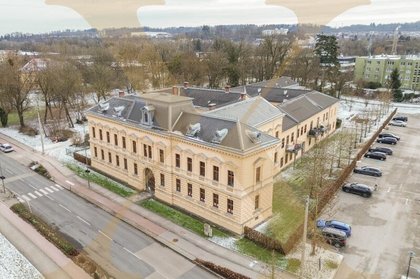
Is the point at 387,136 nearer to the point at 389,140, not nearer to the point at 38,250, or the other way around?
the point at 389,140

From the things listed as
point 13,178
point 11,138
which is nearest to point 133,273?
point 13,178

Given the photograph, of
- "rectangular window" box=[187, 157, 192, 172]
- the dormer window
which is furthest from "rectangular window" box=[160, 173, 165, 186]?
the dormer window

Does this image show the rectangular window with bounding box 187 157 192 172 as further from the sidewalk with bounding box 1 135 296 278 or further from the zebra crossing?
the zebra crossing

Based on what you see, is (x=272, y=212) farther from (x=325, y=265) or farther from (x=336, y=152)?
(x=336, y=152)

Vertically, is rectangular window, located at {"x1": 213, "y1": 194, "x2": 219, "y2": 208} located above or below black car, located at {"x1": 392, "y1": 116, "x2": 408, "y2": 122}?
above

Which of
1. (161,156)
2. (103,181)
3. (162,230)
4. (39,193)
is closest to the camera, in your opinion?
(162,230)

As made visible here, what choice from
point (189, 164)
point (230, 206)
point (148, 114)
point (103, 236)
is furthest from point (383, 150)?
point (103, 236)

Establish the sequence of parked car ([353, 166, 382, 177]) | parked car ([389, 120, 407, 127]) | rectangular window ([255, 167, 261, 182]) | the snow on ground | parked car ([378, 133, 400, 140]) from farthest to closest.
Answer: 1. parked car ([389, 120, 407, 127])
2. parked car ([378, 133, 400, 140])
3. parked car ([353, 166, 382, 177])
4. rectangular window ([255, 167, 261, 182])
5. the snow on ground

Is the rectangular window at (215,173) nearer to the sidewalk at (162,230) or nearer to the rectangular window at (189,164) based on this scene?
the rectangular window at (189,164)
